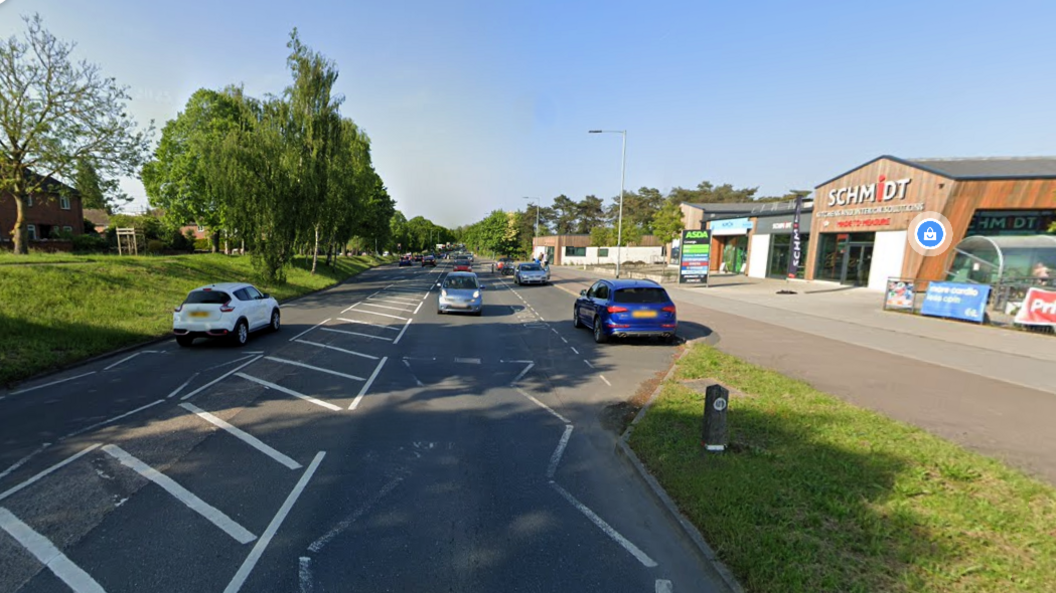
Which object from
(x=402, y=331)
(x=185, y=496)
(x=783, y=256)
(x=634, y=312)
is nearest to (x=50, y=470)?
(x=185, y=496)

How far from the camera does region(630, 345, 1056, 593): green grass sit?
301 centimetres

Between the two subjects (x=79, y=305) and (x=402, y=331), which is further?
A: (x=402, y=331)

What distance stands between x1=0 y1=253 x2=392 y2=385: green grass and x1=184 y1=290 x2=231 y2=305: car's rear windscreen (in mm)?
1945

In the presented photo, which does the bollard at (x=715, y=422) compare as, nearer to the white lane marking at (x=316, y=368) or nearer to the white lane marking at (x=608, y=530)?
the white lane marking at (x=608, y=530)

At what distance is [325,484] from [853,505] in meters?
4.95

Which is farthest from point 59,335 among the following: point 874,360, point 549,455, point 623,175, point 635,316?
point 623,175

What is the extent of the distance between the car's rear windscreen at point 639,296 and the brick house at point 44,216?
131 feet

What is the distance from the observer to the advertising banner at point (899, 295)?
16.7 meters

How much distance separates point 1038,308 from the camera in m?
12.6

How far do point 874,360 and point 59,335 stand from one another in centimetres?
1838

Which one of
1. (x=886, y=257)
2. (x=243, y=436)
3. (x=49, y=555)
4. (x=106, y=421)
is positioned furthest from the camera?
(x=886, y=257)

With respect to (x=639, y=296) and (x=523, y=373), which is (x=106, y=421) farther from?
(x=639, y=296)

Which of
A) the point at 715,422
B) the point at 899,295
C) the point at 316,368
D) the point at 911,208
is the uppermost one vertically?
the point at 911,208

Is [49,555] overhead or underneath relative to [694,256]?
underneath
